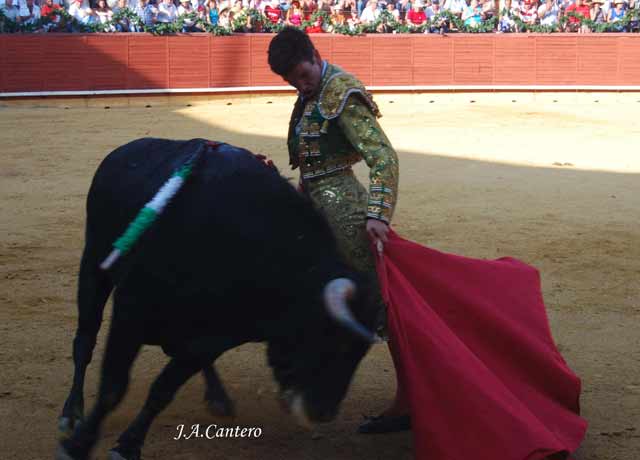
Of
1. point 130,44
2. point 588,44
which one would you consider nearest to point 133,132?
point 130,44

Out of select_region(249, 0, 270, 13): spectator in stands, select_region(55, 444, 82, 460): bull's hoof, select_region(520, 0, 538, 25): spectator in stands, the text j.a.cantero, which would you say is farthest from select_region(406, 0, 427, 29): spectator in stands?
select_region(55, 444, 82, 460): bull's hoof

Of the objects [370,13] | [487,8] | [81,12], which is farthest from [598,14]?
[81,12]

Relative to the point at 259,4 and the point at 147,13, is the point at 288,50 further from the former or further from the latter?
the point at 259,4

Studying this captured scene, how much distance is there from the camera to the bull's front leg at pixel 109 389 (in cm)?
227

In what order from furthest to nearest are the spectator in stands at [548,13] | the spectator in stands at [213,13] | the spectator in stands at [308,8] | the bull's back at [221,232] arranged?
the spectator in stands at [548,13], the spectator in stands at [308,8], the spectator in stands at [213,13], the bull's back at [221,232]

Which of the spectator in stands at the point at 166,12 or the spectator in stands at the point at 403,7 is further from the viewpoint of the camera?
the spectator in stands at the point at 403,7

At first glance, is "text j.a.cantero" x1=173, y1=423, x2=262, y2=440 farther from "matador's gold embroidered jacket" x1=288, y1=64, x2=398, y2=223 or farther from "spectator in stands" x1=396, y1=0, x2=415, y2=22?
"spectator in stands" x1=396, y1=0, x2=415, y2=22

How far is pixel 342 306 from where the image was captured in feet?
6.34

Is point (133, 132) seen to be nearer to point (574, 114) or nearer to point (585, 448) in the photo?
point (574, 114)

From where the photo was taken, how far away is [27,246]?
4.76 m

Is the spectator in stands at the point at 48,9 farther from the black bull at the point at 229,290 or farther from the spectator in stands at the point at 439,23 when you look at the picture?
the black bull at the point at 229,290

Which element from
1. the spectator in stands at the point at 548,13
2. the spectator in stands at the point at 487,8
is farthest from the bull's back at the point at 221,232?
the spectator in stands at the point at 548,13

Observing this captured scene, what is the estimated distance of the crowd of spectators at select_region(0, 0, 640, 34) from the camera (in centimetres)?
1318

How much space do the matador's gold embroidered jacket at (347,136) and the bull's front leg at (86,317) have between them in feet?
2.30
